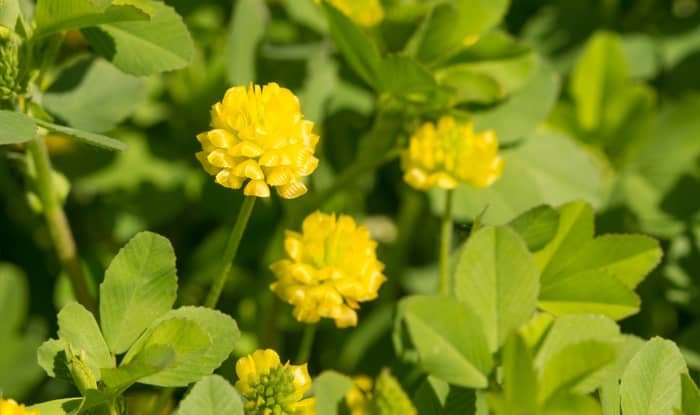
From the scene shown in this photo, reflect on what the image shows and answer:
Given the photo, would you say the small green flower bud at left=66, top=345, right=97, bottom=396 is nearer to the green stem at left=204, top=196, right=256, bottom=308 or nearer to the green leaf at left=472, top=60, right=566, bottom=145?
the green stem at left=204, top=196, right=256, bottom=308

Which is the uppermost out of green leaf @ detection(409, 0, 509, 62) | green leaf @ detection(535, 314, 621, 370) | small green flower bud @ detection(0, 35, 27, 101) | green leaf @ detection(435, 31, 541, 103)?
small green flower bud @ detection(0, 35, 27, 101)

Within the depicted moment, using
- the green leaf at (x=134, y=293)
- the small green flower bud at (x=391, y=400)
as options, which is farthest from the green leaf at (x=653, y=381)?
the green leaf at (x=134, y=293)

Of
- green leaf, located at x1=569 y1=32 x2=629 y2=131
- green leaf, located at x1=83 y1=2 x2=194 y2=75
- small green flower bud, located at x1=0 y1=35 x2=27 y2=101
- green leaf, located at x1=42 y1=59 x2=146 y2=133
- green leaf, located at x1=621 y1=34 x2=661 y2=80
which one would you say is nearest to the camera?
small green flower bud, located at x1=0 y1=35 x2=27 y2=101

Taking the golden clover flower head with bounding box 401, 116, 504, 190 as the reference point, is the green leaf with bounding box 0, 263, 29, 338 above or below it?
below

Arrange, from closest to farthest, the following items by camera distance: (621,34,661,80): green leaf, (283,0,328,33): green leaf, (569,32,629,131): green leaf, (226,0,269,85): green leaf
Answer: (226,0,269,85): green leaf, (283,0,328,33): green leaf, (569,32,629,131): green leaf, (621,34,661,80): green leaf

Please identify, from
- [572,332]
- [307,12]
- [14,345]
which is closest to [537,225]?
[572,332]

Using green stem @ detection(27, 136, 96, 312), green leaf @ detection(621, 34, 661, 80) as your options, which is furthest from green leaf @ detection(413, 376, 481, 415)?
green leaf @ detection(621, 34, 661, 80)

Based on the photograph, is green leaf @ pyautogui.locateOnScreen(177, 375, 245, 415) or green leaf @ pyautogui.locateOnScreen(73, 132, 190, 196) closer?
green leaf @ pyautogui.locateOnScreen(177, 375, 245, 415)
